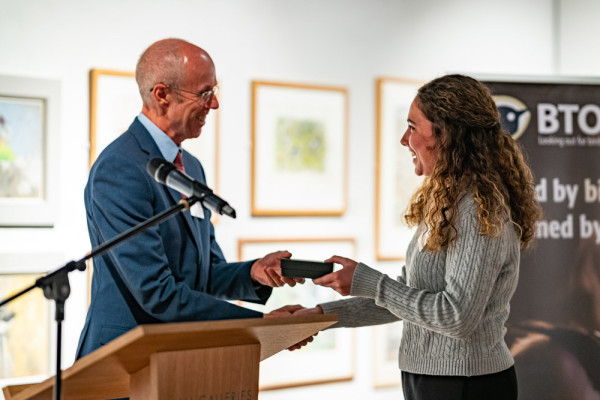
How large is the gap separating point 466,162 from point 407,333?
553 mm

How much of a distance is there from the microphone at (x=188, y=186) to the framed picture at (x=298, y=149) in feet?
7.04

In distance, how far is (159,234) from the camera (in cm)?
210

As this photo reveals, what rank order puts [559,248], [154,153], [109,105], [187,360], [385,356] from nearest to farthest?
1. [187,360]
2. [154,153]
3. [109,105]
4. [559,248]
5. [385,356]

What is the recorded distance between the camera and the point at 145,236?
199 centimetres

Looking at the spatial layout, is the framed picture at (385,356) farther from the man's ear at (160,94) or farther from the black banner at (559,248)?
the man's ear at (160,94)

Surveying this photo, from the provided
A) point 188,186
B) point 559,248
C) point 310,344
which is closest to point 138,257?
point 188,186

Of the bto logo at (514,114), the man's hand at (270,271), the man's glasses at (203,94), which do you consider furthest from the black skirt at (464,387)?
the bto logo at (514,114)

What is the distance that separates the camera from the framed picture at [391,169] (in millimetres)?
4203

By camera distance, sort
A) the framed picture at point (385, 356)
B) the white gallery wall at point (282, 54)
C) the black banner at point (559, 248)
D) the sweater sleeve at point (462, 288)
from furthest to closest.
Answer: the framed picture at point (385, 356), the black banner at point (559, 248), the white gallery wall at point (282, 54), the sweater sleeve at point (462, 288)

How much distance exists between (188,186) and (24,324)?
6.57 feet

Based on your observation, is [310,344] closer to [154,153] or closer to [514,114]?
[514,114]

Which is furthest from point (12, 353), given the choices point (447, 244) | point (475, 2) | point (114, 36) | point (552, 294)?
point (475, 2)

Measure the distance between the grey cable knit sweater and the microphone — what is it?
67 cm

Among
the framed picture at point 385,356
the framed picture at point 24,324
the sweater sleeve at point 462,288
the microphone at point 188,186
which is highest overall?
the microphone at point 188,186
